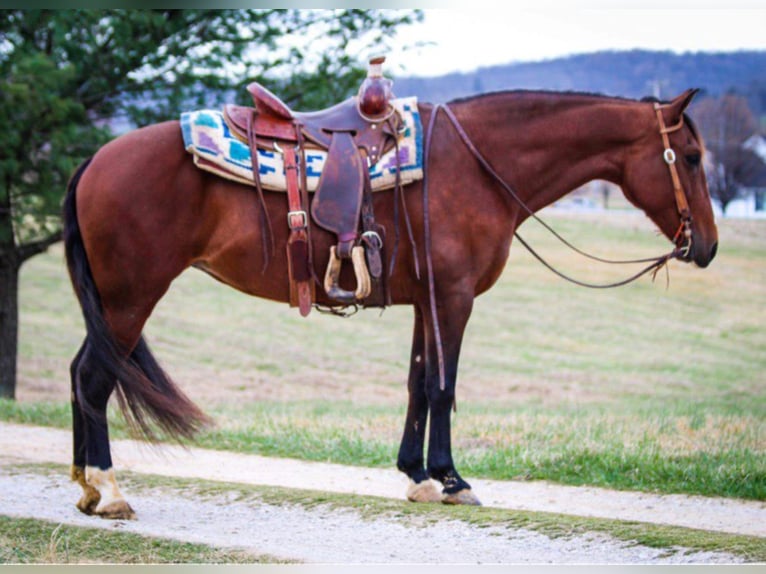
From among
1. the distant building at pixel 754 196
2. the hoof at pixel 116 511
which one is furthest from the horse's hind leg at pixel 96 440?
the distant building at pixel 754 196

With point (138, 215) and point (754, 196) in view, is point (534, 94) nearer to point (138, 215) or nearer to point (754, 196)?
point (138, 215)

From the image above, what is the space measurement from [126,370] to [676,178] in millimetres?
3674

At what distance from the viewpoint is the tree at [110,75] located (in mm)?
11422

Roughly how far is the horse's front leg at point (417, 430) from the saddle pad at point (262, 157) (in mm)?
968

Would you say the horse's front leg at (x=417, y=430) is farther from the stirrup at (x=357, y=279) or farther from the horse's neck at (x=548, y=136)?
the horse's neck at (x=548, y=136)

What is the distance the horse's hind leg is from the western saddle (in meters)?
1.28

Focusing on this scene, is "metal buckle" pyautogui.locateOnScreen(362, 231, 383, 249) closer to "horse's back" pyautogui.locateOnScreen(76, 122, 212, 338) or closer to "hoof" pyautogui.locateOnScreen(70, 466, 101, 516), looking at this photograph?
"horse's back" pyautogui.locateOnScreen(76, 122, 212, 338)

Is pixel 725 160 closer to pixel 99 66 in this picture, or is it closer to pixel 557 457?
pixel 99 66

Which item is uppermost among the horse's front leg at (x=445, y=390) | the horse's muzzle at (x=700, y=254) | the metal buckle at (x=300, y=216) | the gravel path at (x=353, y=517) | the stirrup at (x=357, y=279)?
the metal buckle at (x=300, y=216)

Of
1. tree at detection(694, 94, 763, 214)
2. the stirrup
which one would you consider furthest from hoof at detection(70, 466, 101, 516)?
tree at detection(694, 94, 763, 214)

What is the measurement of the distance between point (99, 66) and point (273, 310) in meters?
17.2

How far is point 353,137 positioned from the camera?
6.01 m

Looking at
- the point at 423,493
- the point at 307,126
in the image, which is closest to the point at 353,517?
the point at 423,493

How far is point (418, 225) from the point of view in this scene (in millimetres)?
5969
